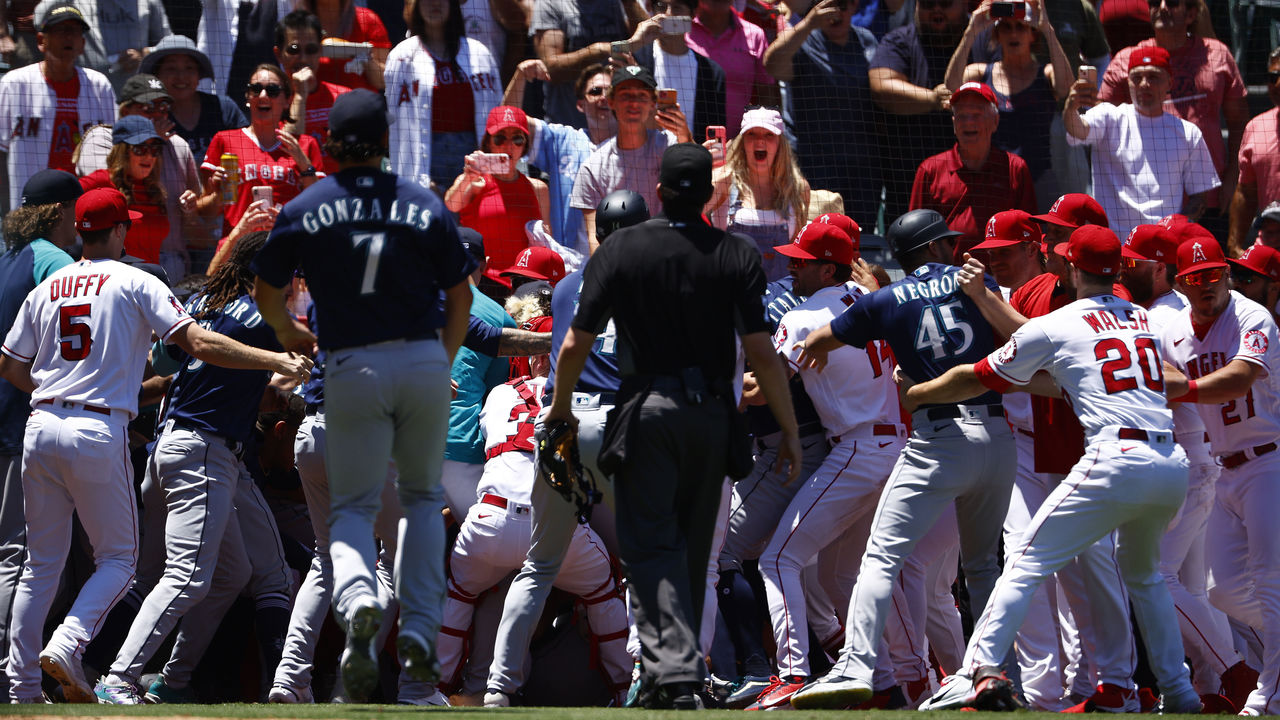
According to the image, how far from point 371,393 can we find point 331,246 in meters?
0.49

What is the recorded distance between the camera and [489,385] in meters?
7.51

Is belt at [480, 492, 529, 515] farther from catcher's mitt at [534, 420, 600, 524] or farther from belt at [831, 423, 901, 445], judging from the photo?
belt at [831, 423, 901, 445]

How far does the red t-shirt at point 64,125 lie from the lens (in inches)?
355

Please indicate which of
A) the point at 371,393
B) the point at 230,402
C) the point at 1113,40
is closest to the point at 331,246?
the point at 371,393

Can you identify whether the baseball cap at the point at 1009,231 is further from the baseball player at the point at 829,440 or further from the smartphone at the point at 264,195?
the smartphone at the point at 264,195

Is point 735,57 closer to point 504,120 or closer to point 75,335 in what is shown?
point 504,120

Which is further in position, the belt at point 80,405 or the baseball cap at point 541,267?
the baseball cap at point 541,267

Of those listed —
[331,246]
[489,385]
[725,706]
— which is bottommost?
[725,706]

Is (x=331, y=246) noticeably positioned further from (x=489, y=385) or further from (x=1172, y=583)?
(x=1172, y=583)

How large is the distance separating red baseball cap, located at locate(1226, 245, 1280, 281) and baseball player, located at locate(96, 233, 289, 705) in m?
4.74

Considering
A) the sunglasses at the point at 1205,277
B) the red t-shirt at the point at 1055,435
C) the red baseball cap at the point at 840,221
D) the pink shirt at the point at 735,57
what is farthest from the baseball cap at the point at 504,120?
the sunglasses at the point at 1205,277

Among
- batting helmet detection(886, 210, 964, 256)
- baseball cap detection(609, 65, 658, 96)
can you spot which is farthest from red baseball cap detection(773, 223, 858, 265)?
baseball cap detection(609, 65, 658, 96)

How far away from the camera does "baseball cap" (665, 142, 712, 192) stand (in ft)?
16.4

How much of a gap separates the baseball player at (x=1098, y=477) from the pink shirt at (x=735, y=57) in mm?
4310
